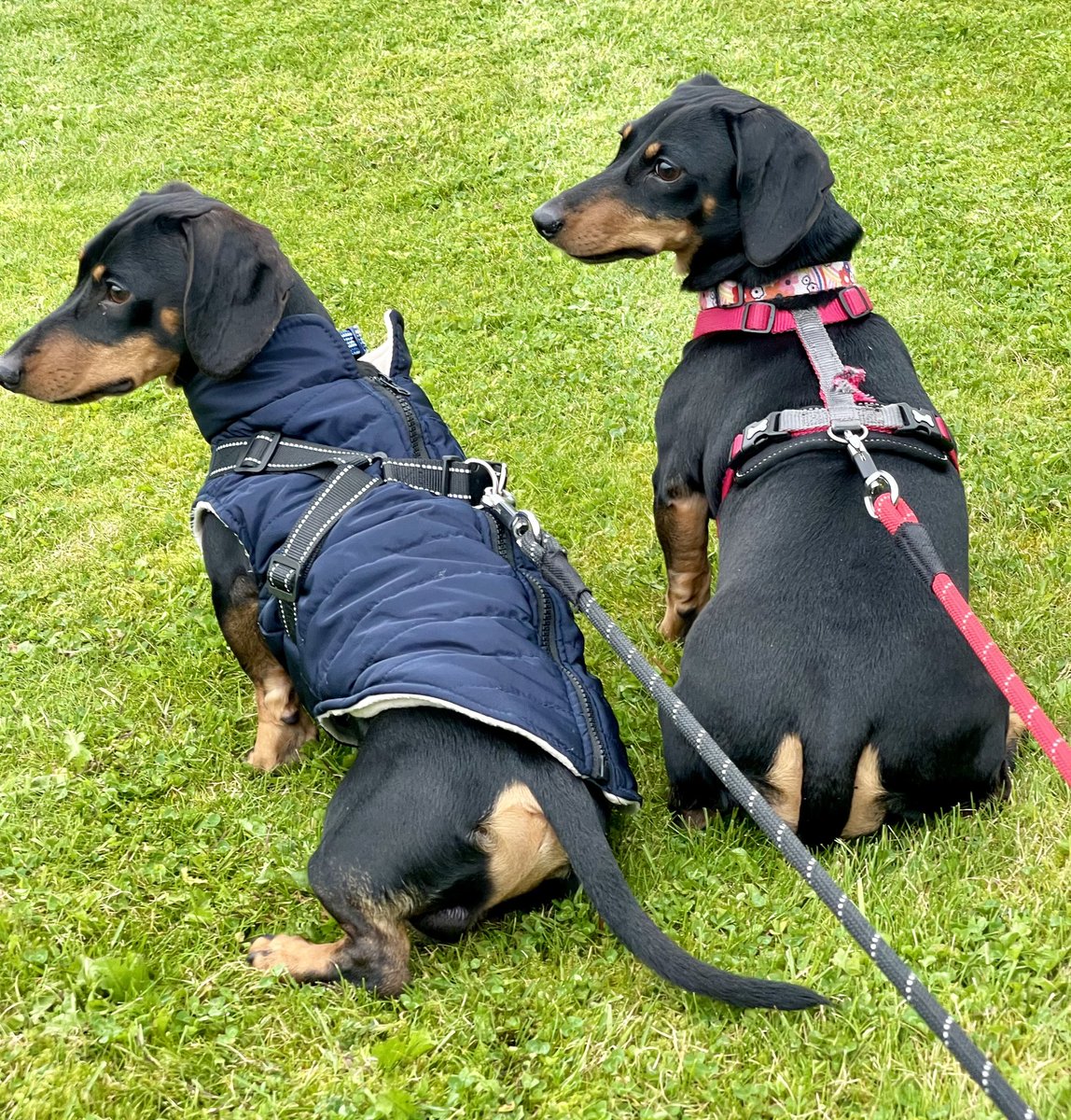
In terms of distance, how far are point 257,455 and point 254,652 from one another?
681 mm

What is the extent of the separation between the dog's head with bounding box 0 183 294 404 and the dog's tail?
1.66 m

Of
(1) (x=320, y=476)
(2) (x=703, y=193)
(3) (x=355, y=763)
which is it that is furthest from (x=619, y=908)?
(2) (x=703, y=193)

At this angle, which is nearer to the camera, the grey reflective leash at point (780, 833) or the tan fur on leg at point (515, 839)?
the grey reflective leash at point (780, 833)

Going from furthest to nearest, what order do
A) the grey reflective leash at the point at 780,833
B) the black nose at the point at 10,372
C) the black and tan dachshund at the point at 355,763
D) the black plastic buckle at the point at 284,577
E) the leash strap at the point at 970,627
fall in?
the black nose at the point at 10,372
the black plastic buckle at the point at 284,577
the black and tan dachshund at the point at 355,763
the leash strap at the point at 970,627
the grey reflective leash at the point at 780,833

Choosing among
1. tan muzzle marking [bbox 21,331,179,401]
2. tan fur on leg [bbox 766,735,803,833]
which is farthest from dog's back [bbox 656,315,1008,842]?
tan muzzle marking [bbox 21,331,179,401]

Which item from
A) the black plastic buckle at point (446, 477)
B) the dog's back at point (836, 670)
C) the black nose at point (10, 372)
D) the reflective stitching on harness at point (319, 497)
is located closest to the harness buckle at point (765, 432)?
the dog's back at point (836, 670)

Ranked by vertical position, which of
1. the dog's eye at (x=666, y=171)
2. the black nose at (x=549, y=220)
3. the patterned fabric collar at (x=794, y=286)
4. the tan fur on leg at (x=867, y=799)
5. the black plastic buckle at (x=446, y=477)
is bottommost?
the tan fur on leg at (x=867, y=799)

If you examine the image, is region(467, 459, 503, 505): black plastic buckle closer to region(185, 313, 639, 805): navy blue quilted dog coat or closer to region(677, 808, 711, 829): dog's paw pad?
region(185, 313, 639, 805): navy blue quilted dog coat

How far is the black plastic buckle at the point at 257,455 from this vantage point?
3.57 m

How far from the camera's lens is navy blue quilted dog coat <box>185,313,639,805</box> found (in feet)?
9.94

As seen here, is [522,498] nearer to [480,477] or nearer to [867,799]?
[480,477]

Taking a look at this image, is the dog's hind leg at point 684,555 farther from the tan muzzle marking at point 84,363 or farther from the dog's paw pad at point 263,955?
the dog's paw pad at point 263,955

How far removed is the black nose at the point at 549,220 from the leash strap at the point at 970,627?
1.86 m

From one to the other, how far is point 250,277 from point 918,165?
18.8ft
